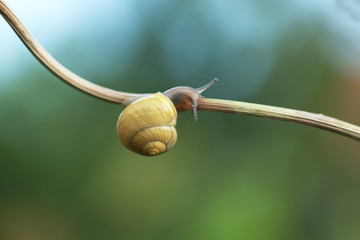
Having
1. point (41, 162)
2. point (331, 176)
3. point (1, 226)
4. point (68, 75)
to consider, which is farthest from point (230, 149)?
point (68, 75)

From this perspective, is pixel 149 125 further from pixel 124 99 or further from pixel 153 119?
pixel 124 99

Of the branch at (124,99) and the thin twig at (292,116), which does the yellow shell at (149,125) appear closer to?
the branch at (124,99)

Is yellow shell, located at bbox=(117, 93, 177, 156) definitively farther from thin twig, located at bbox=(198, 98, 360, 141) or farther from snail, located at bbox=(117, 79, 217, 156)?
thin twig, located at bbox=(198, 98, 360, 141)

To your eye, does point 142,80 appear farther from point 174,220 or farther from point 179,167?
point 174,220

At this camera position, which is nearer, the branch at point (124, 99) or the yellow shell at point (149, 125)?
the branch at point (124, 99)

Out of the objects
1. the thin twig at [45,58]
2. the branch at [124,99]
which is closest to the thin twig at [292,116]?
the branch at [124,99]

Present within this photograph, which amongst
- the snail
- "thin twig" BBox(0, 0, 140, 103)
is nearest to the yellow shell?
the snail

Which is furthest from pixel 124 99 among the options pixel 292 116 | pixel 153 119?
pixel 292 116
